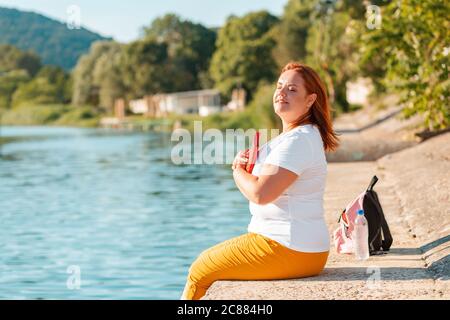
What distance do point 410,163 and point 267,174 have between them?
856 centimetres

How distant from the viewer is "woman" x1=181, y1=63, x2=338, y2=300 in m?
5.14

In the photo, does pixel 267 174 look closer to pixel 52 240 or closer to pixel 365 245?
pixel 365 245

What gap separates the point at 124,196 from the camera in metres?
18.7

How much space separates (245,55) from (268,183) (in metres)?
76.6

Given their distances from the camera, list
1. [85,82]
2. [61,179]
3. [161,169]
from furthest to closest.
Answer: [85,82], [161,169], [61,179]

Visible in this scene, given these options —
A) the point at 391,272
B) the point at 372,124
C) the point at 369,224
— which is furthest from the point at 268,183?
the point at 372,124

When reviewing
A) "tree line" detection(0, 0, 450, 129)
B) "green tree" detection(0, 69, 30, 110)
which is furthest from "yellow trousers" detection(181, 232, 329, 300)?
A: "green tree" detection(0, 69, 30, 110)

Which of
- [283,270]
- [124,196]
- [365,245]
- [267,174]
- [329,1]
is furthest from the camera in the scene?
[329,1]

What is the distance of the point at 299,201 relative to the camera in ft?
17.1

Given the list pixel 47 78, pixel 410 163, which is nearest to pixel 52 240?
pixel 410 163

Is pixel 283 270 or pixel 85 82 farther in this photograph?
pixel 85 82

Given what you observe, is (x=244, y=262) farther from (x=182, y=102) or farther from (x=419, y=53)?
(x=182, y=102)

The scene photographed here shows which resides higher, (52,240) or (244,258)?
(244,258)

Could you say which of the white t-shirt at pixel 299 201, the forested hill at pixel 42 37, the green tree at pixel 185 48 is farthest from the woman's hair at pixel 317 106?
the forested hill at pixel 42 37
